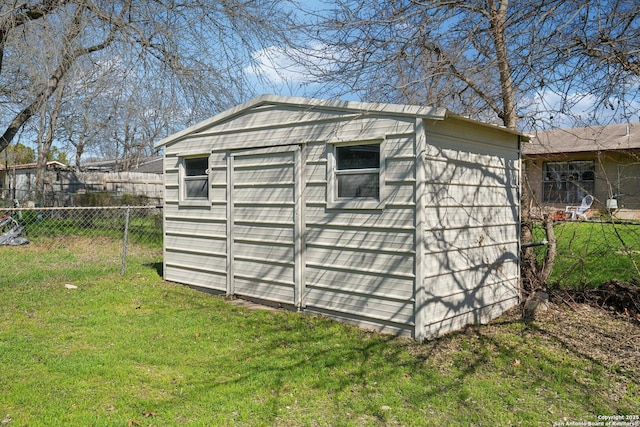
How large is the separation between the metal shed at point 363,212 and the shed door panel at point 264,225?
2 centimetres

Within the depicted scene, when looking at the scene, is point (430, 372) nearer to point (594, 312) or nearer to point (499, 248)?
point (499, 248)

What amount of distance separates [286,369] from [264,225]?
8.80 ft

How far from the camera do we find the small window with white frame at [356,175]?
537 centimetres

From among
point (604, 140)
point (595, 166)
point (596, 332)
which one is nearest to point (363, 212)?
point (596, 332)

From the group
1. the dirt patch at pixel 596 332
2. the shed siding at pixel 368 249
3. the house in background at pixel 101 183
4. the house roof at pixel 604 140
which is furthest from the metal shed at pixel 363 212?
the house in background at pixel 101 183

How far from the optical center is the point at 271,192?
6551mm

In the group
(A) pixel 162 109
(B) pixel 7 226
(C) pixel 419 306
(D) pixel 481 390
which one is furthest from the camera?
(B) pixel 7 226

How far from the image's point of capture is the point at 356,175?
5574 millimetres

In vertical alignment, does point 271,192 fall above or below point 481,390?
above

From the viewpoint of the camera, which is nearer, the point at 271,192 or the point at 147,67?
the point at 271,192

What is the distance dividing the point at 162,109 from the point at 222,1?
206 centimetres

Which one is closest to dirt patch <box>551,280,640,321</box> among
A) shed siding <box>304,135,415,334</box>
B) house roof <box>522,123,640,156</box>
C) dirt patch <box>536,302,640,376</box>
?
dirt patch <box>536,302,640,376</box>

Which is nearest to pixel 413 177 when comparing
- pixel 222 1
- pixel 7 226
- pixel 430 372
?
pixel 430 372

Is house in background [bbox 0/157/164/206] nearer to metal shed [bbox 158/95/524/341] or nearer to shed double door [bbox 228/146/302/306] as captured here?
metal shed [bbox 158/95/524/341]
